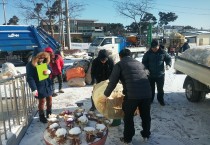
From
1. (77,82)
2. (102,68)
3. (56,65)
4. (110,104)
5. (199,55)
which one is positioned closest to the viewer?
(110,104)

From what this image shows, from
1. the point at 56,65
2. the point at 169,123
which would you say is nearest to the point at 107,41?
the point at 56,65

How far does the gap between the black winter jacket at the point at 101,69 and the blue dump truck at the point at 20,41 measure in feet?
29.2

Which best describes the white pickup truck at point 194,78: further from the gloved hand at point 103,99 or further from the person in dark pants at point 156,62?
the gloved hand at point 103,99

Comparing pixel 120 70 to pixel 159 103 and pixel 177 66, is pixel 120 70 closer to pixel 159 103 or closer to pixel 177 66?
pixel 159 103

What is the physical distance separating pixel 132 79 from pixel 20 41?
39.2 feet

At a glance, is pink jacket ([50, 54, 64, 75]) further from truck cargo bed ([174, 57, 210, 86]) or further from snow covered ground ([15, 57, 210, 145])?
truck cargo bed ([174, 57, 210, 86])

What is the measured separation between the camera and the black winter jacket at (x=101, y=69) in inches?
217

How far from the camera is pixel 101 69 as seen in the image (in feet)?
18.3

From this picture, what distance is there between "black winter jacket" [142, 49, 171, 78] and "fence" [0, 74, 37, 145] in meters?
2.97

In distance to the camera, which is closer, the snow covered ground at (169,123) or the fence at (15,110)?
the fence at (15,110)

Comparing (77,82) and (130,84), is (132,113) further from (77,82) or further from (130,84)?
(77,82)

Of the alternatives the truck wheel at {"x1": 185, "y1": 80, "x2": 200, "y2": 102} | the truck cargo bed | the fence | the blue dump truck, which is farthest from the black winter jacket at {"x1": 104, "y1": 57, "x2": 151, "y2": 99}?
the blue dump truck

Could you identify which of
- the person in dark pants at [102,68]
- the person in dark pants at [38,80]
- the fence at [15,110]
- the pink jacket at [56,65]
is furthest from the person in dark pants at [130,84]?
the pink jacket at [56,65]

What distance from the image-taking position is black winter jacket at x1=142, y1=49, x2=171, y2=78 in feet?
20.4
